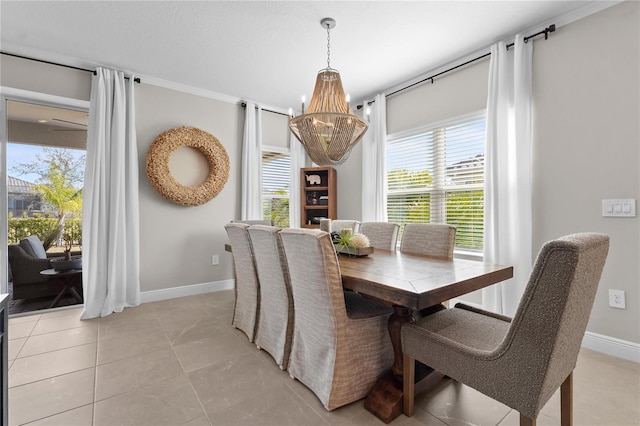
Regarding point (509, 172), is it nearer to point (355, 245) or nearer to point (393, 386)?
point (355, 245)

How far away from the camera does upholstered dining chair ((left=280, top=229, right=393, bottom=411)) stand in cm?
155

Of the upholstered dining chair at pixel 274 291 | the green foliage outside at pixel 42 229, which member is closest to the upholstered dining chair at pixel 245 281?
the upholstered dining chair at pixel 274 291

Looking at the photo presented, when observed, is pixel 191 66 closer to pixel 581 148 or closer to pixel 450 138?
pixel 450 138

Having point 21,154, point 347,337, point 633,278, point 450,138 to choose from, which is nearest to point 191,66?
point 21,154

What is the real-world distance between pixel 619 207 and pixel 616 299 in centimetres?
67

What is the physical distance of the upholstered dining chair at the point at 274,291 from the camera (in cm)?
194

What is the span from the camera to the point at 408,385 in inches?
60.3

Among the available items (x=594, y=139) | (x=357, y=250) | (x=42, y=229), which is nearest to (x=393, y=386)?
(x=357, y=250)

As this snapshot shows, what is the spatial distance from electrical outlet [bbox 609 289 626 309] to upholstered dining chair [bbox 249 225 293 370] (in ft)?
7.73

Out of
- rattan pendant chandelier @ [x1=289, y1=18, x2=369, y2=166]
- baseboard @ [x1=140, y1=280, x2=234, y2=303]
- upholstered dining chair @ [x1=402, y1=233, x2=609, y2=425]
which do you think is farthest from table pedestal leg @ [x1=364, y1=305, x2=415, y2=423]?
baseboard @ [x1=140, y1=280, x2=234, y2=303]

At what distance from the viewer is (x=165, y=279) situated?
143 inches

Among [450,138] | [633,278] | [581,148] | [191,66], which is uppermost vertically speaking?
[191,66]

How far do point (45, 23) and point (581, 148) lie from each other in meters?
4.46

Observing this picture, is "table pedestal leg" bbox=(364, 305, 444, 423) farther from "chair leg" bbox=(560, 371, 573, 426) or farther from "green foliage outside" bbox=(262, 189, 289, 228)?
"green foliage outside" bbox=(262, 189, 289, 228)
